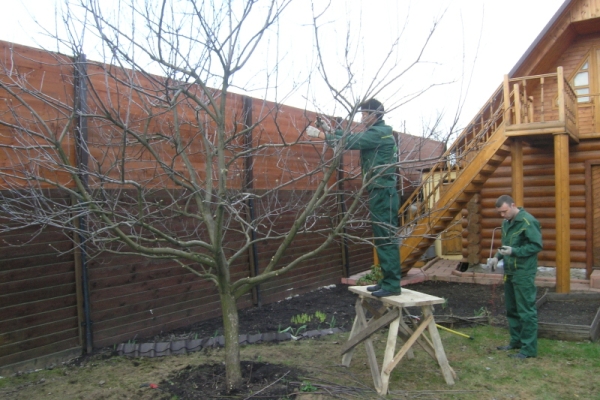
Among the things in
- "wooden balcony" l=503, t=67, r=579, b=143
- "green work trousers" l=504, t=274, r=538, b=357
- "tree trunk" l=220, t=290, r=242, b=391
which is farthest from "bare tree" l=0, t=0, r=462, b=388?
"wooden balcony" l=503, t=67, r=579, b=143

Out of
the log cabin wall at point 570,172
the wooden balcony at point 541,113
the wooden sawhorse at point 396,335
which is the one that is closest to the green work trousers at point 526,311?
the wooden sawhorse at point 396,335

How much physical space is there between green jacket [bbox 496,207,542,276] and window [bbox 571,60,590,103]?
22.9ft

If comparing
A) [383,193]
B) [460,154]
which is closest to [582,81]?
[460,154]

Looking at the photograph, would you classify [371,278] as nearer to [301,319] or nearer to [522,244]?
[301,319]

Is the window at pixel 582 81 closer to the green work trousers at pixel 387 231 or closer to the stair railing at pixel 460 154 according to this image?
the stair railing at pixel 460 154

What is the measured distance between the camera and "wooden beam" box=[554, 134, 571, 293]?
8562mm

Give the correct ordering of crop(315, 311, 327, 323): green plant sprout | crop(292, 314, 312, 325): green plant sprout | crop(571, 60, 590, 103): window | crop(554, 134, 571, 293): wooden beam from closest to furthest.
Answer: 1. crop(292, 314, 312, 325): green plant sprout
2. crop(315, 311, 327, 323): green plant sprout
3. crop(554, 134, 571, 293): wooden beam
4. crop(571, 60, 590, 103): window

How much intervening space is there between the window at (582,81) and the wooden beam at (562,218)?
10.6 feet

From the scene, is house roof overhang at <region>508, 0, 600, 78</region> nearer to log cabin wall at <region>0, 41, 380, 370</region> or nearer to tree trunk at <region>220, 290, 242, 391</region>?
log cabin wall at <region>0, 41, 380, 370</region>

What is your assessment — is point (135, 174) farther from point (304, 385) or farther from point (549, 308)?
point (549, 308)

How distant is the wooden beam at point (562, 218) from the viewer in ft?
28.1

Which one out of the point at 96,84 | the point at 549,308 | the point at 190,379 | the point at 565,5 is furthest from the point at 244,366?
the point at 565,5

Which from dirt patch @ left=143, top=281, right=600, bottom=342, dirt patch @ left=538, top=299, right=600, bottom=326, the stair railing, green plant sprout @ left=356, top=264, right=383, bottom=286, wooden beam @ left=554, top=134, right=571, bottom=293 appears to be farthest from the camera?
green plant sprout @ left=356, top=264, right=383, bottom=286

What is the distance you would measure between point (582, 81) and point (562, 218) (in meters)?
4.42
